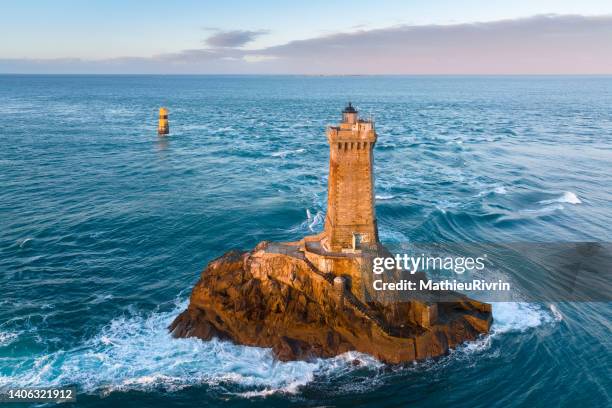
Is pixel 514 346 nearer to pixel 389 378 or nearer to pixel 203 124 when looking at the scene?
pixel 389 378

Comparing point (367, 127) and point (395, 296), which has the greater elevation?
point (367, 127)

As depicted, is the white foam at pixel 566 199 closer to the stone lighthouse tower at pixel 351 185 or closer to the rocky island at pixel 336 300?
the rocky island at pixel 336 300

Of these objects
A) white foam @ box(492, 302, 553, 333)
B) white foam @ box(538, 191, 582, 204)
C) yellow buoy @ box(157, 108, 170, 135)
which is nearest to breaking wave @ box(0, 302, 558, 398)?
white foam @ box(492, 302, 553, 333)

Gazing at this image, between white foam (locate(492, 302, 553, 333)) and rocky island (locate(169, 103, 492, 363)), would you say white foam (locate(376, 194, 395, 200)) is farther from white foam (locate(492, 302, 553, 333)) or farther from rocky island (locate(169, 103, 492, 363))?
rocky island (locate(169, 103, 492, 363))

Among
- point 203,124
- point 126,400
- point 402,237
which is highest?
point 203,124

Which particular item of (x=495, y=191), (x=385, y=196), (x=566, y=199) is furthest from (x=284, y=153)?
(x=566, y=199)

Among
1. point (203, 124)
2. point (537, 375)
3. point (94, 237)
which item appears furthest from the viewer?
point (203, 124)

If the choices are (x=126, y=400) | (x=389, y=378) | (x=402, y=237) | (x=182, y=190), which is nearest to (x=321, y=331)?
(x=389, y=378)
